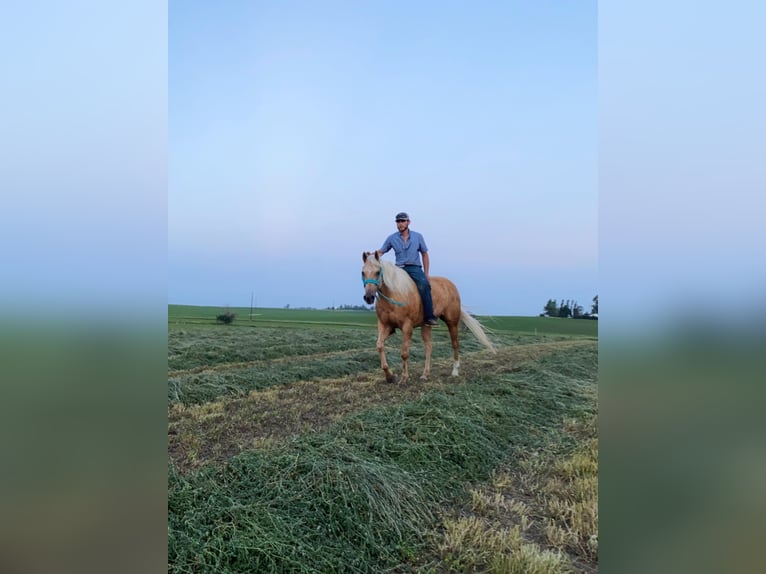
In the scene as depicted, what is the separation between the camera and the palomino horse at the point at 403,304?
6.35 metres

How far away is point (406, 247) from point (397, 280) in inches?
22.7

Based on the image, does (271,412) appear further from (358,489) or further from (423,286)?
(423,286)

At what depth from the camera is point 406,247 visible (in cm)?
704

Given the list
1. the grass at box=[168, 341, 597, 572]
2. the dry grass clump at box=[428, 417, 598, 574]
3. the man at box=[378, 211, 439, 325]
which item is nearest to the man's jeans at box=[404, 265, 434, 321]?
the man at box=[378, 211, 439, 325]

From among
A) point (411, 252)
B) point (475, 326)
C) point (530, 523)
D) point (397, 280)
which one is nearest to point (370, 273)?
point (397, 280)

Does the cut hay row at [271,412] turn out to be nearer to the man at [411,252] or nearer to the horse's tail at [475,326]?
the horse's tail at [475,326]

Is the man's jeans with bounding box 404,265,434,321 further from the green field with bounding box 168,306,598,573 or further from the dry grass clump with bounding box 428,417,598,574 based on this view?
the dry grass clump with bounding box 428,417,598,574

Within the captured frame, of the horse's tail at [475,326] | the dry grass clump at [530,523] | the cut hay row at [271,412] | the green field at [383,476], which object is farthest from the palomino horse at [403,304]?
the dry grass clump at [530,523]

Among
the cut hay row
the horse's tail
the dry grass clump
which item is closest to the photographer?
the dry grass clump

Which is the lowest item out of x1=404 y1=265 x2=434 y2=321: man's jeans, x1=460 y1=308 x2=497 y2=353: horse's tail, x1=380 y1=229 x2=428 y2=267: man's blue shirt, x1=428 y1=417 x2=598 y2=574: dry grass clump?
x1=428 y1=417 x2=598 y2=574: dry grass clump

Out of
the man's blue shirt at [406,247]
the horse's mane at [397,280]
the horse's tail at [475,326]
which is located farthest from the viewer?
the horse's tail at [475,326]

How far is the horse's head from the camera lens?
6230 mm

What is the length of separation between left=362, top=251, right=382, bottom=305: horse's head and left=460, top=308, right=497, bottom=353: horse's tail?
2804mm
